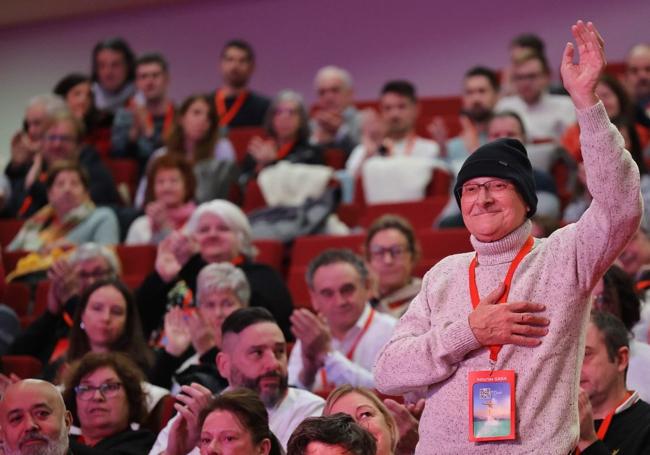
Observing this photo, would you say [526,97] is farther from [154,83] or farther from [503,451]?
[503,451]

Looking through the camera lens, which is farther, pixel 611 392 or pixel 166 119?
pixel 166 119

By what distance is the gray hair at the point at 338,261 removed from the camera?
12.7ft

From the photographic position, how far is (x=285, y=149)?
18.2 feet

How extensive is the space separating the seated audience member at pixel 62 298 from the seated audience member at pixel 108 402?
0.95 meters

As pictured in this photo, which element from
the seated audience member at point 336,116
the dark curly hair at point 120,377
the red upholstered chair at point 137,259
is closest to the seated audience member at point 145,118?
the seated audience member at point 336,116

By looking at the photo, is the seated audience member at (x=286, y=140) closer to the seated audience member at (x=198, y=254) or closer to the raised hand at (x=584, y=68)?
the seated audience member at (x=198, y=254)

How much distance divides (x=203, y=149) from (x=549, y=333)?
3659mm

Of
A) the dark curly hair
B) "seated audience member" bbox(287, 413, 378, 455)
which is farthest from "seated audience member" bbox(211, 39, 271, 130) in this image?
"seated audience member" bbox(287, 413, 378, 455)

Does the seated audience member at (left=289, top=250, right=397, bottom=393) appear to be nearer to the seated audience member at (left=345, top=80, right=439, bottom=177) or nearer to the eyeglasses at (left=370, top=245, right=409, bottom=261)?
the eyeglasses at (left=370, top=245, right=409, bottom=261)

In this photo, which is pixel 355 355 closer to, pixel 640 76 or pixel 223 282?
pixel 223 282

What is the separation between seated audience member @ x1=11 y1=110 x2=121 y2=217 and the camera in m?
5.68

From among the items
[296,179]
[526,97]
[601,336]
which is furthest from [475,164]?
[526,97]

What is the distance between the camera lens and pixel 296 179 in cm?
527

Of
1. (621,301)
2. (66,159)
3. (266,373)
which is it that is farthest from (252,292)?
(66,159)
